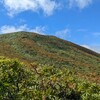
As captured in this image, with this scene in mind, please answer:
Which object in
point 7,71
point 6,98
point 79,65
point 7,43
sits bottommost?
point 6,98

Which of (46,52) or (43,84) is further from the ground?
(46,52)

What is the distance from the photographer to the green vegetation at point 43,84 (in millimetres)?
17312

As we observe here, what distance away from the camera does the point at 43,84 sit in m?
19.1

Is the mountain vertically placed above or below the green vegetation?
above

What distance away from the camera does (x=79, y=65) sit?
213 feet

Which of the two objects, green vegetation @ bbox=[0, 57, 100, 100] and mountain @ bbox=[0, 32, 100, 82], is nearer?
green vegetation @ bbox=[0, 57, 100, 100]

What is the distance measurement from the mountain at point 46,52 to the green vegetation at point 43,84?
3572 centimetres

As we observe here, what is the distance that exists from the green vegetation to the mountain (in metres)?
35.7

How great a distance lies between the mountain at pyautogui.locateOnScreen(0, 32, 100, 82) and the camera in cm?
6134

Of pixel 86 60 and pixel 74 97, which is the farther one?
pixel 86 60

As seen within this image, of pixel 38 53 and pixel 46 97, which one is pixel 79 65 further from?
pixel 46 97

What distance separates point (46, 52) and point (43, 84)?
5121 centimetres

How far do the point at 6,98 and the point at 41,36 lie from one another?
71.5 metres

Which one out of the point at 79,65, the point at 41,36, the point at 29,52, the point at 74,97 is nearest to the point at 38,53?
the point at 29,52
